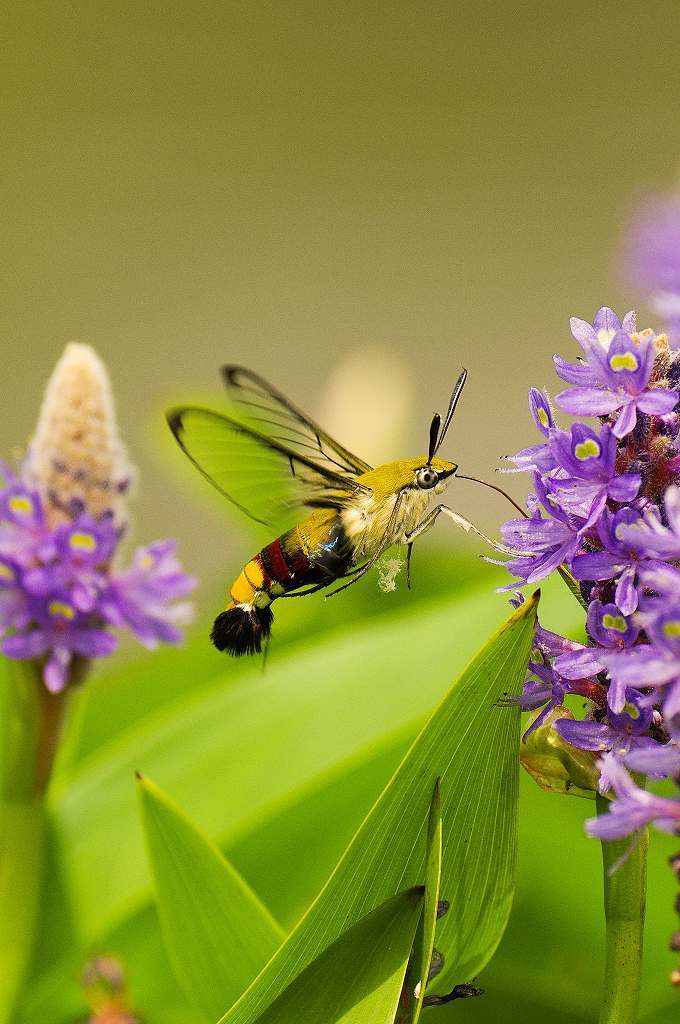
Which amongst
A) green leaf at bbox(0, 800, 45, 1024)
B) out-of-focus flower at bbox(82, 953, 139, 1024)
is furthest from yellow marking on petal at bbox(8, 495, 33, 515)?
out-of-focus flower at bbox(82, 953, 139, 1024)

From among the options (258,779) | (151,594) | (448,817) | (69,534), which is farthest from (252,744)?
(448,817)

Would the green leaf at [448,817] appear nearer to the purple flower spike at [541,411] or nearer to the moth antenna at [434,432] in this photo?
the purple flower spike at [541,411]

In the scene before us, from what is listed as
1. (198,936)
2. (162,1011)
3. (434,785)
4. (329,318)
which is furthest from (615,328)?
(329,318)

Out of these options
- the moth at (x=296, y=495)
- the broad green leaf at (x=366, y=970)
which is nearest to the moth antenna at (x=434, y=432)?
the moth at (x=296, y=495)

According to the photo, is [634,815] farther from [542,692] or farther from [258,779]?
[258,779]

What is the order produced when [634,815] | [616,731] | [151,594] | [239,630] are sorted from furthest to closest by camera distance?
[151,594] < [239,630] < [616,731] < [634,815]

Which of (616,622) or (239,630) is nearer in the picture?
(616,622)

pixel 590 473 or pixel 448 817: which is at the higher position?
pixel 590 473
